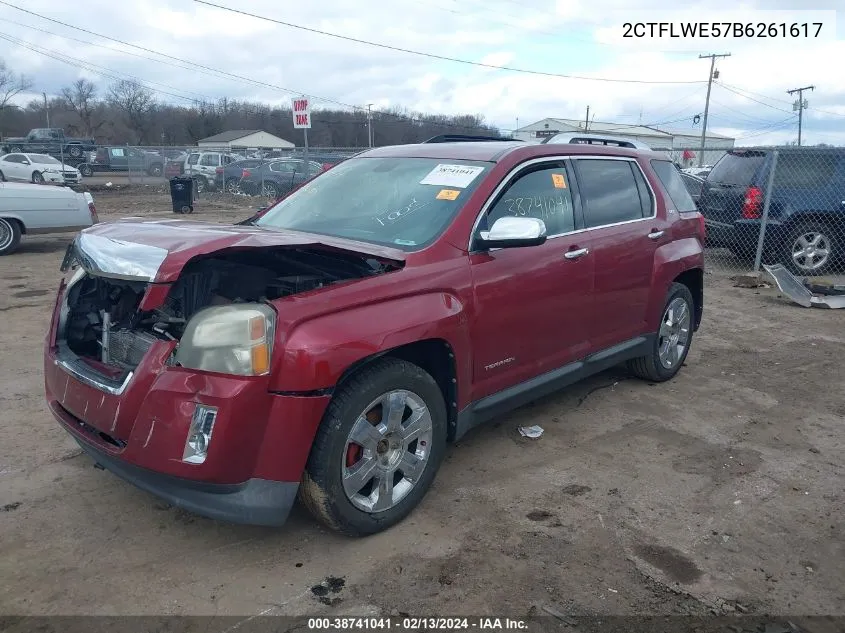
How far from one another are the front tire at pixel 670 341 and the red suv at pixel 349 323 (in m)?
0.43

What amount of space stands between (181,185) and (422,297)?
16879 mm

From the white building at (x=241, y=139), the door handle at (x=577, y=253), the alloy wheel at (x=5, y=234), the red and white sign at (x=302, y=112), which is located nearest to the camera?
the door handle at (x=577, y=253)

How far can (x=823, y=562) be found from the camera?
306 cm

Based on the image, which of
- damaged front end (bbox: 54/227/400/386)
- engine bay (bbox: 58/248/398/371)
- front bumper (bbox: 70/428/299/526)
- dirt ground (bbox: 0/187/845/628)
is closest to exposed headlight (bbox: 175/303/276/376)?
damaged front end (bbox: 54/227/400/386)

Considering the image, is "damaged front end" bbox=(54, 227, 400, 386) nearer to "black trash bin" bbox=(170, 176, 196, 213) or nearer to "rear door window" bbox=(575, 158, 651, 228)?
"rear door window" bbox=(575, 158, 651, 228)

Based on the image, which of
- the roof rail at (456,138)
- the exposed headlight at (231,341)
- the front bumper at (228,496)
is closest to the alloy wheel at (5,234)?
the roof rail at (456,138)

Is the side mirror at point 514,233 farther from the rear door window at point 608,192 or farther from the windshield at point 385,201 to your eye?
the rear door window at point 608,192

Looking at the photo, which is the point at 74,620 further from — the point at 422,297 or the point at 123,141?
the point at 123,141

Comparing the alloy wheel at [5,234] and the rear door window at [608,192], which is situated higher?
the rear door window at [608,192]

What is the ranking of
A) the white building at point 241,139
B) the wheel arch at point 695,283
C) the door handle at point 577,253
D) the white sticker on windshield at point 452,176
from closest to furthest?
the white sticker on windshield at point 452,176 < the door handle at point 577,253 < the wheel arch at point 695,283 < the white building at point 241,139

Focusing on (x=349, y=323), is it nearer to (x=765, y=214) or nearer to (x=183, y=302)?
(x=183, y=302)

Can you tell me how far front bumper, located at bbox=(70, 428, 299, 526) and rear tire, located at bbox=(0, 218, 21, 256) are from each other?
979cm

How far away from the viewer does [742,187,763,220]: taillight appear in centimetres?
997

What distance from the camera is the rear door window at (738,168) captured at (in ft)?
33.0
